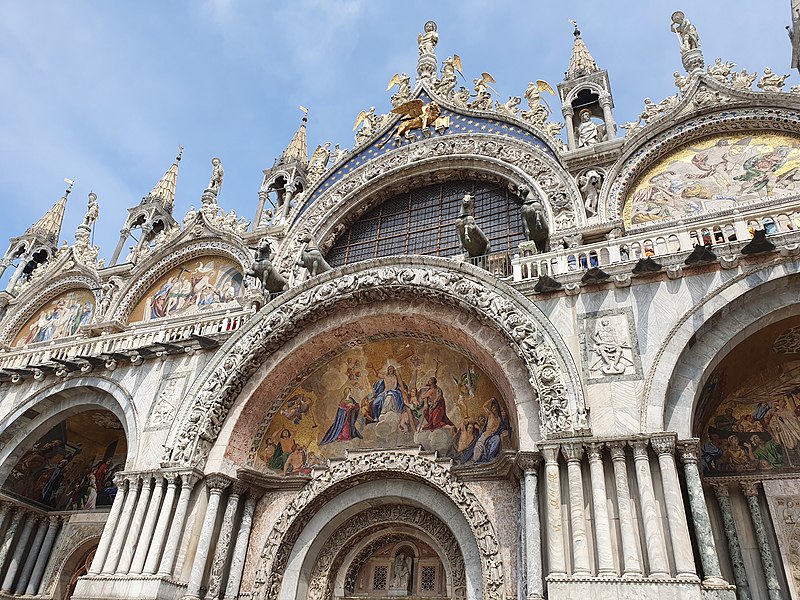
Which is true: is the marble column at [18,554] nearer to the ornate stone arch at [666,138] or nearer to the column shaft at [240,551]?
the column shaft at [240,551]

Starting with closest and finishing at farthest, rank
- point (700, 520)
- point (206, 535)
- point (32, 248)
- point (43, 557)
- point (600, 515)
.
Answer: point (700, 520), point (600, 515), point (206, 535), point (43, 557), point (32, 248)

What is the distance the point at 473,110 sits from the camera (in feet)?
49.5

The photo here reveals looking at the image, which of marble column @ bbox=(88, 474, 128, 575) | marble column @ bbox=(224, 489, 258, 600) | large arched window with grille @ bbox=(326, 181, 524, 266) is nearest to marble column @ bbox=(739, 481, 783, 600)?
large arched window with grille @ bbox=(326, 181, 524, 266)

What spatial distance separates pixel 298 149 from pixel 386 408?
10758 mm

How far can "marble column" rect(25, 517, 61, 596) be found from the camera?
12.4m

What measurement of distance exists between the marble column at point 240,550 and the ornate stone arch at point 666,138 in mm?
8579

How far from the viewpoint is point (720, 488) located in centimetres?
834

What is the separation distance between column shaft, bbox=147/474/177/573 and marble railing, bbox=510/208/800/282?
6.58 metres

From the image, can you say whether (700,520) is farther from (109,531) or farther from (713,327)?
(109,531)

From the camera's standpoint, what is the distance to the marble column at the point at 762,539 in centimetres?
759

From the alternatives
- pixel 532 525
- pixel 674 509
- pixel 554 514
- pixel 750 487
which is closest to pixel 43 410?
pixel 532 525

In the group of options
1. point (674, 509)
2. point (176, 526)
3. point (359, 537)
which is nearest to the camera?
point (674, 509)

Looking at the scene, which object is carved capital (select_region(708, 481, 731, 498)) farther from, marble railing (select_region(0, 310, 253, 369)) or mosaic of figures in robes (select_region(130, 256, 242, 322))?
mosaic of figures in robes (select_region(130, 256, 242, 322))

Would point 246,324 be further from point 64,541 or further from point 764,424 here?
point 764,424
